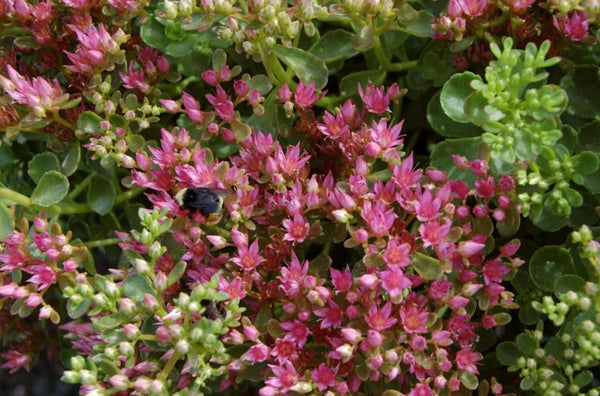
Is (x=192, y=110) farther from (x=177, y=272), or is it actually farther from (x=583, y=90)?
(x=583, y=90)

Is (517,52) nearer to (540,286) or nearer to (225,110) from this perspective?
A: (540,286)

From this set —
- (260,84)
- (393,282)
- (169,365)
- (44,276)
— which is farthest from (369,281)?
(44,276)

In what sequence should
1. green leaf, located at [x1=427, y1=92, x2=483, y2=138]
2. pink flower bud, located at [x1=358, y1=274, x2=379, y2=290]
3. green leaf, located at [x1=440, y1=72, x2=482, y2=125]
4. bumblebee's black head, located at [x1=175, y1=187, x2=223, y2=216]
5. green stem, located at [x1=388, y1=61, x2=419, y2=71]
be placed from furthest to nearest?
green stem, located at [x1=388, y1=61, x2=419, y2=71] < green leaf, located at [x1=427, y1=92, x2=483, y2=138] < green leaf, located at [x1=440, y1=72, x2=482, y2=125] < bumblebee's black head, located at [x1=175, y1=187, x2=223, y2=216] < pink flower bud, located at [x1=358, y1=274, x2=379, y2=290]

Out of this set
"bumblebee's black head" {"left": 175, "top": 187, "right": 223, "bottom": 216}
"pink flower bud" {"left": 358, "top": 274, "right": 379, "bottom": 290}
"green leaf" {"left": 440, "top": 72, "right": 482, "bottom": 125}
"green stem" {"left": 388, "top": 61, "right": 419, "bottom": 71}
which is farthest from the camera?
"green stem" {"left": 388, "top": 61, "right": 419, "bottom": 71}

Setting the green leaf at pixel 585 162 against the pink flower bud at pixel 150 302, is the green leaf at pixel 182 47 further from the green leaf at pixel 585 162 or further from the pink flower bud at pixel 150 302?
the green leaf at pixel 585 162

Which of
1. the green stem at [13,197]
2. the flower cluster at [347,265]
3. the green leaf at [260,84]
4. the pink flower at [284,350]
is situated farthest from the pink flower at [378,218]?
the green stem at [13,197]

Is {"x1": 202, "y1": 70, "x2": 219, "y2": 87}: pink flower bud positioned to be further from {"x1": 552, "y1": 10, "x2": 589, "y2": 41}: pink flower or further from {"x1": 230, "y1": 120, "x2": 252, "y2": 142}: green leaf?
{"x1": 552, "y1": 10, "x2": 589, "y2": 41}: pink flower

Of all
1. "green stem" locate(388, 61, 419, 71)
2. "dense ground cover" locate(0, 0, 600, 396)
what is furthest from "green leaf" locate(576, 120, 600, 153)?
"green stem" locate(388, 61, 419, 71)
